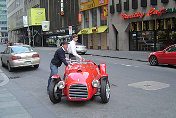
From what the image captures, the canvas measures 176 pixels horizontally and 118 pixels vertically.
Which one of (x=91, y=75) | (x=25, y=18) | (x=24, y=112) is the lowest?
(x=24, y=112)

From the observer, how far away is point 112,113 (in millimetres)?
5723

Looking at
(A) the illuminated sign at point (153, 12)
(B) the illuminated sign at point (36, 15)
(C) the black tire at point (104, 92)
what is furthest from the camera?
(B) the illuminated sign at point (36, 15)

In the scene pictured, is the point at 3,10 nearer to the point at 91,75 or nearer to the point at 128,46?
the point at 128,46

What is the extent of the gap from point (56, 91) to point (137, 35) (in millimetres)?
23867

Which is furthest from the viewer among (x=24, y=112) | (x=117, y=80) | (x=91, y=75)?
(x=117, y=80)

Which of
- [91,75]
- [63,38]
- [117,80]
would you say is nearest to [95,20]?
[63,38]

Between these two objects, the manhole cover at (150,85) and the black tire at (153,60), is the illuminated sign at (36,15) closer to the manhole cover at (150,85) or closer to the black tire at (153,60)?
the black tire at (153,60)

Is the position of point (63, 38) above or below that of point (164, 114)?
above

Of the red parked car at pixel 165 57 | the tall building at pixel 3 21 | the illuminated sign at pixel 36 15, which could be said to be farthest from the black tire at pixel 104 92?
the tall building at pixel 3 21

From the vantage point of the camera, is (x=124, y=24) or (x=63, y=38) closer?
(x=124, y=24)

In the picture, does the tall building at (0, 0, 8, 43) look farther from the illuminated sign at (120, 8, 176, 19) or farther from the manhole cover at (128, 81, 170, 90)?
the manhole cover at (128, 81, 170, 90)

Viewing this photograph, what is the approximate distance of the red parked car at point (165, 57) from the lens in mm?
14016

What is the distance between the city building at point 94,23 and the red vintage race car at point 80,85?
27227mm

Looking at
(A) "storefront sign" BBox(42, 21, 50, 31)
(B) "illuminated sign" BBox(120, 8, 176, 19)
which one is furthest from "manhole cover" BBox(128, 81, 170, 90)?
(A) "storefront sign" BBox(42, 21, 50, 31)
